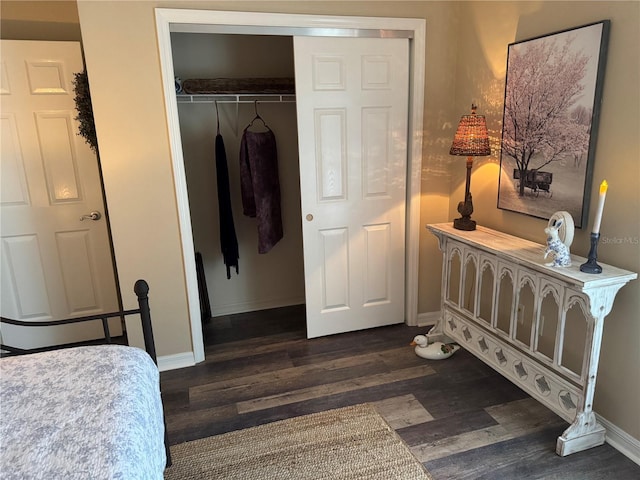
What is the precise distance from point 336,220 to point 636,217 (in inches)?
66.2

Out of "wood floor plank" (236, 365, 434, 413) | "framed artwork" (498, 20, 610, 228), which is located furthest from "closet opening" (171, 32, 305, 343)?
"framed artwork" (498, 20, 610, 228)

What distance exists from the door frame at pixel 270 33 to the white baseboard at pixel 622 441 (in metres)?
1.49

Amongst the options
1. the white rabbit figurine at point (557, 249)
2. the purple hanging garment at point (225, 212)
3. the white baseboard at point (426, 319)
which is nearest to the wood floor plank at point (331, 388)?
the white baseboard at point (426, 319)

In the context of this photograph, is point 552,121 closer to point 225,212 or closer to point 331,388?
point 331,388

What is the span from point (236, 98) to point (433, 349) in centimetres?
226

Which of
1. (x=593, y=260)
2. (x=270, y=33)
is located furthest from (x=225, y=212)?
(x=593, y=260)

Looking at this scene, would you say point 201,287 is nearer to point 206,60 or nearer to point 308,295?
point 308,295

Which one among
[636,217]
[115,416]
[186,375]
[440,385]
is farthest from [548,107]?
[186,375]

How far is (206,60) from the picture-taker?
10.4 ft

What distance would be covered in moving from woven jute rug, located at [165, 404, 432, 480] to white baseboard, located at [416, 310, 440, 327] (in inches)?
45.9

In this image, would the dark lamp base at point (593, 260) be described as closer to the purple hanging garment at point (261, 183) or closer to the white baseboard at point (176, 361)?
the purple hanging garment at point (261, 183)

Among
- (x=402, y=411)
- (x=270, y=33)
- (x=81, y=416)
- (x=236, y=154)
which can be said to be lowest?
(x=402, y=411)

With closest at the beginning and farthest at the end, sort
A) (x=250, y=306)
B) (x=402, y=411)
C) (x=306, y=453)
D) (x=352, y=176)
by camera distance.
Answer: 1. (x=306, y=453)
2. (x=402, y=411)
3. (x=352, y=176)
4. (x=250, y=306)

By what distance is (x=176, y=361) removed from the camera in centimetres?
282
